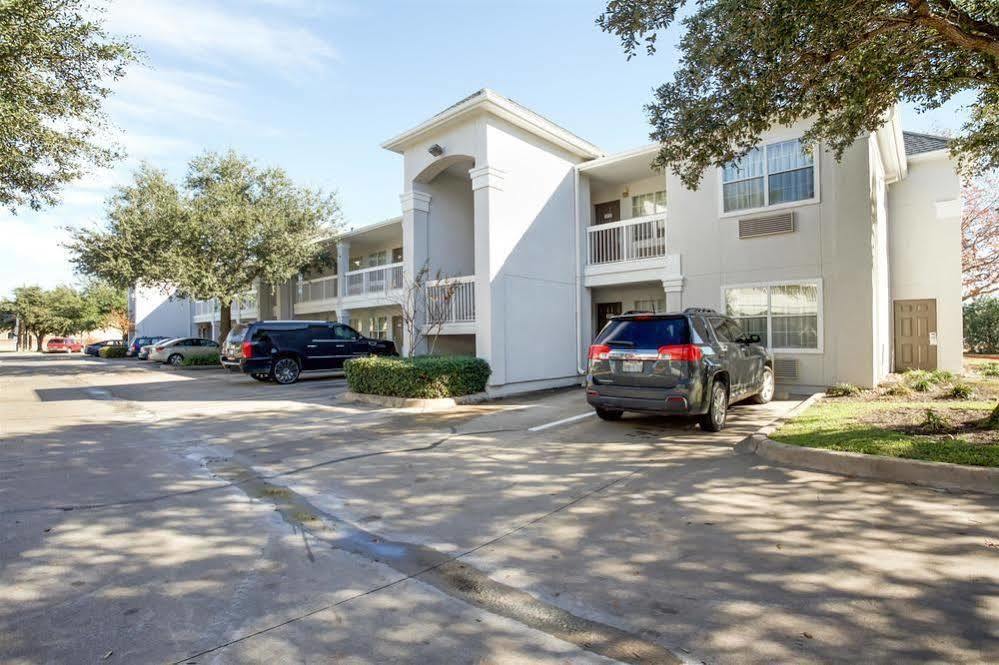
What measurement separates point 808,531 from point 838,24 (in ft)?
18.7

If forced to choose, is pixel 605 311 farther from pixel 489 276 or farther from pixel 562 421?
pixel 562 421

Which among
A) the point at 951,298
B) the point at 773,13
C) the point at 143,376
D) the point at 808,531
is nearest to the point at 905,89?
the point at 773,13

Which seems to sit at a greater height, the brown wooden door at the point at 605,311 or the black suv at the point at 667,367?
the brown wooden door at the point at 605,311

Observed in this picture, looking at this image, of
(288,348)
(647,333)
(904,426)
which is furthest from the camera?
(288,348)

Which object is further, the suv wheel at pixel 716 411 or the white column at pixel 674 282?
the white column at pixel 674 282

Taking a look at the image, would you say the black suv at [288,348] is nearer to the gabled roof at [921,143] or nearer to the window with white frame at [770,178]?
→ the window with white frame at [770,178]

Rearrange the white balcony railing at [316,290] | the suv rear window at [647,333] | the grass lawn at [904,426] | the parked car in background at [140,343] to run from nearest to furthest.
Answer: the grass lawn at [904,426]
the suv rear window at [647,333]
the white balcony railing at [316,290]
the parked car in background at [140,343]

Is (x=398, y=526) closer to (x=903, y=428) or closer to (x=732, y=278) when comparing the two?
(x=903, y=428)

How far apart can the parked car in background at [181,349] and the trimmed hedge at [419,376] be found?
19542 millimetres

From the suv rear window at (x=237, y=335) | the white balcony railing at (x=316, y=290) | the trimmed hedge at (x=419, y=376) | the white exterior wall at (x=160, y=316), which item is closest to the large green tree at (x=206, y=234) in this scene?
the white balcony railing at (x=316, y=290)

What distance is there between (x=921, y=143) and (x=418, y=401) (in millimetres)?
17115

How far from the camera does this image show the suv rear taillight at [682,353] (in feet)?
24.8

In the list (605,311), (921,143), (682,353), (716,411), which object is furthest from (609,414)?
(921,143)

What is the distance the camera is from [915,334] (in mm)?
14789
